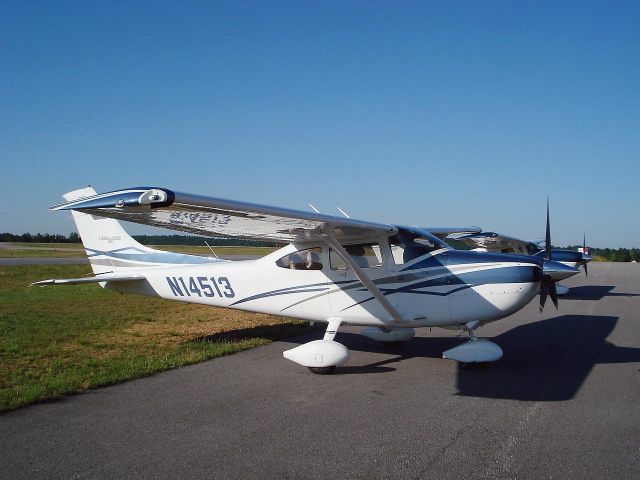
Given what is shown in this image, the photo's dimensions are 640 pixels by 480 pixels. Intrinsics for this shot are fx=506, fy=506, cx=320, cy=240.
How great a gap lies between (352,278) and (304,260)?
84 cm

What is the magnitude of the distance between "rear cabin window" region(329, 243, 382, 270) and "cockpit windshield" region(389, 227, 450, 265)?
24 cm

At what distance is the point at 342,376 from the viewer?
260 inches

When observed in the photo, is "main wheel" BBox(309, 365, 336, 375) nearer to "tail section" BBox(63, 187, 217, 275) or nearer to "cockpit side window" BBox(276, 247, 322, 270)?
"cockpit side window" BBox(276, 247, 322, 270)

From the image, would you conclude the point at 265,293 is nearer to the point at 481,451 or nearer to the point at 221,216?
the point at 221,216

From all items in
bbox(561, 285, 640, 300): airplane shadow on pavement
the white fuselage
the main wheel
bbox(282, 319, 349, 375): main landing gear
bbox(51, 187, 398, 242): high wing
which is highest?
bbox(51, 187, 398, 242): high wing

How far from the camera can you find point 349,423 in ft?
15.4

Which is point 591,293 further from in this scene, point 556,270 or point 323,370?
point 323,370

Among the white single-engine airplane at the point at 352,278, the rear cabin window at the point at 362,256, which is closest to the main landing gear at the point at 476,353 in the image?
the white single-engine airplane at the point at 352,278

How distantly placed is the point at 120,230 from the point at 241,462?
6.77 meters

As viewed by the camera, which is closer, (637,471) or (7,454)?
(637,471)

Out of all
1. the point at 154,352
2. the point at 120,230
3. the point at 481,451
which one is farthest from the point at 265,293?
the point at 481,451

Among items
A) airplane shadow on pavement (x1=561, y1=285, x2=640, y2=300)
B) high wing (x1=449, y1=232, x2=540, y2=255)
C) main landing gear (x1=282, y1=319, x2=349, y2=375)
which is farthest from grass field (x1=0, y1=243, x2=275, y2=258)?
main landing gear (x1=282, y1=319, x2=349, y2=375)

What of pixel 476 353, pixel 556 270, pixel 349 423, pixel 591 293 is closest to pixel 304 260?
pixel 476 353

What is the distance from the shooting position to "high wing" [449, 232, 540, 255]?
17094 mm
